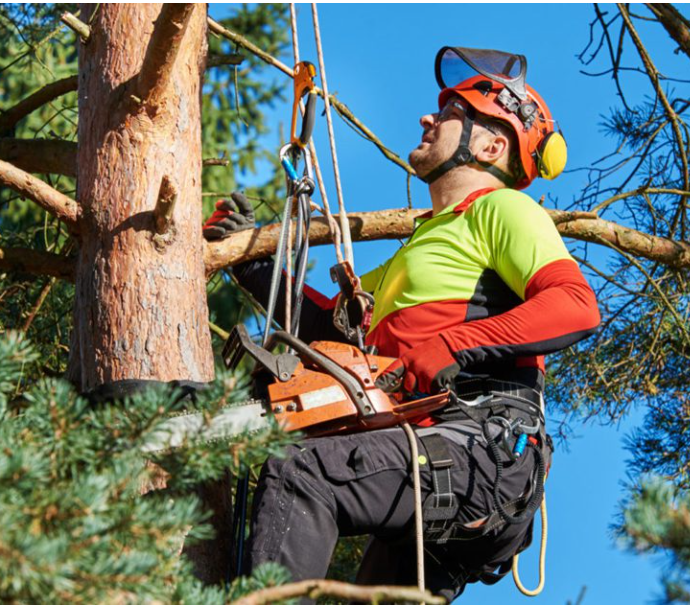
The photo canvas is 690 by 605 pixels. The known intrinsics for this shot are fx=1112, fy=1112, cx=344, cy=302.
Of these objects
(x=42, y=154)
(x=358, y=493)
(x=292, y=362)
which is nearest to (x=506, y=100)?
(x=292, y=362)

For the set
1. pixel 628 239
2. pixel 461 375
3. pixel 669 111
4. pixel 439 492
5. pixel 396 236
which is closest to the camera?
pixel 439 492

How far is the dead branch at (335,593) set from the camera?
163 cm

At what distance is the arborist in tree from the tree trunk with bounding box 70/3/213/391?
464mm

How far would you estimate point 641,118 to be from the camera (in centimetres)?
543

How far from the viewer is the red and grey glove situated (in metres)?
3.00

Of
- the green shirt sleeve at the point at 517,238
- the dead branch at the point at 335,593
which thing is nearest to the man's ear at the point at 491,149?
the green shirt sleeve at the point at 517,238

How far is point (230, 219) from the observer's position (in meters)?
4.05

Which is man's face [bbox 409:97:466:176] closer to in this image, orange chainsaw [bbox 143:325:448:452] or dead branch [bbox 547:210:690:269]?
dead branch [bbox 547:210:690:269]

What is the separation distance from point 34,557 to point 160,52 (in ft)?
7.55

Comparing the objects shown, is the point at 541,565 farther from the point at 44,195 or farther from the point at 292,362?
the point at 44,195

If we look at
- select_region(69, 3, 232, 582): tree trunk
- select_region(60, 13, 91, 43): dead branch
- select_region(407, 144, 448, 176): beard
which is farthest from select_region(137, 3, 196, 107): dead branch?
select_region(407, 144, 448, 176): beard

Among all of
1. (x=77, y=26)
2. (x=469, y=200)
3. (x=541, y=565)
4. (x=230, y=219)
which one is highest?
(x=77, y=26)

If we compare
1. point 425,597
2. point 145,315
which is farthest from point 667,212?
point 425,597

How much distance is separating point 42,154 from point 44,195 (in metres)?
1.03
